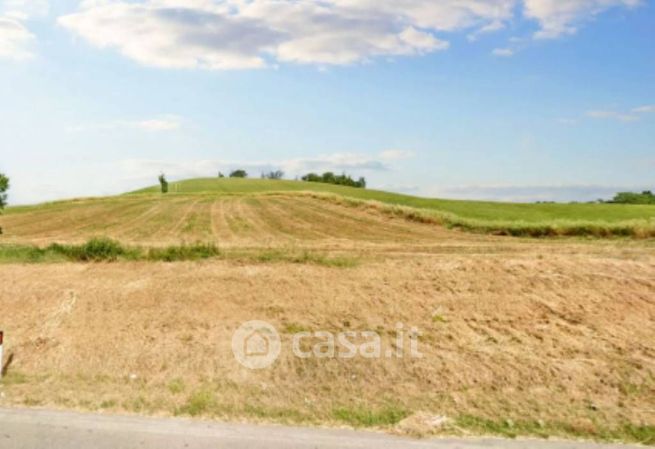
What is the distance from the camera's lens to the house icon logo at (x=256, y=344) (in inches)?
407

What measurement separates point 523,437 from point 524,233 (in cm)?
2368

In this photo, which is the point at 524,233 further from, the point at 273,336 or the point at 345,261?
the point at 273,336

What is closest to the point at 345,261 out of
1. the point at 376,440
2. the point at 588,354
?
the point at 588,354

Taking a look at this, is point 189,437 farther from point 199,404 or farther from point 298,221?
point 298,221

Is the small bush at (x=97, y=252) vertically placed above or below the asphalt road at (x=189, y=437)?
above

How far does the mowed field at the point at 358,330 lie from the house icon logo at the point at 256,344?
0.17m

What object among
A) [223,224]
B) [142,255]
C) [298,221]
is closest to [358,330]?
[142,255]

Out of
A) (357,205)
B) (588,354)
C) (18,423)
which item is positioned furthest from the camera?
(357,205)

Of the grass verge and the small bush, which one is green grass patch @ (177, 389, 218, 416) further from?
the small bush

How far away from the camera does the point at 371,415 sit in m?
8.38

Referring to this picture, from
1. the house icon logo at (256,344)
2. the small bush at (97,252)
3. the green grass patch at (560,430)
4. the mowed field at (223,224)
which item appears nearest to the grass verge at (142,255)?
the small bush at (97,252)

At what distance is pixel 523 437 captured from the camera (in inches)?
300

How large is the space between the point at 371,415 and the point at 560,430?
2553 mm

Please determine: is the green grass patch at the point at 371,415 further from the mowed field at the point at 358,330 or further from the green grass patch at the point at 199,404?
the green grass patch at the point at 199,404
